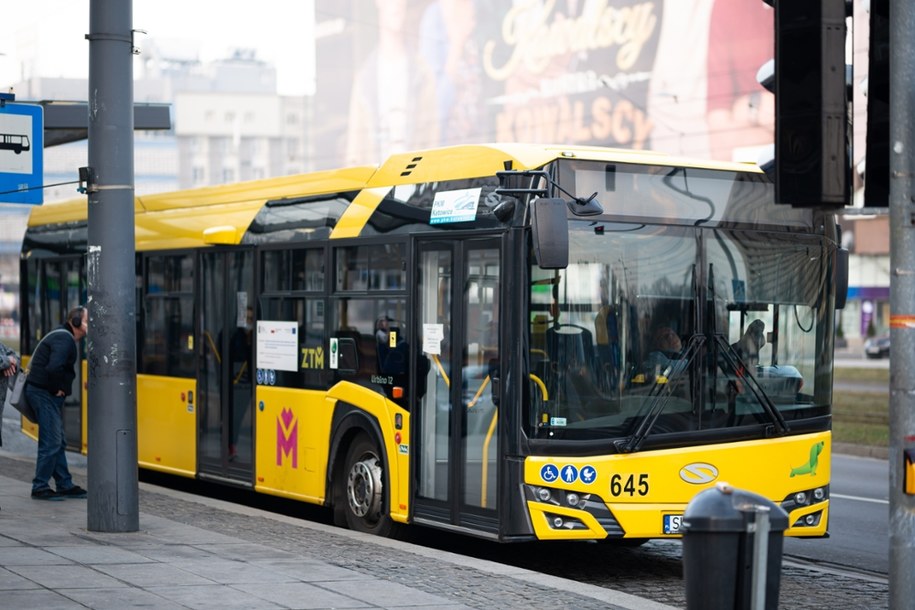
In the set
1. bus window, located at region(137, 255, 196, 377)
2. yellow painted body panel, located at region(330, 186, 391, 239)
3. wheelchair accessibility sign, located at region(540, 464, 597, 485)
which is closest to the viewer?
wheelchair accessibility sign, located at region(540, 464, 597, 485)

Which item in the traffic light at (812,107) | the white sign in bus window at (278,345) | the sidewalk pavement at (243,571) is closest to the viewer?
the traffic light at (812,107)

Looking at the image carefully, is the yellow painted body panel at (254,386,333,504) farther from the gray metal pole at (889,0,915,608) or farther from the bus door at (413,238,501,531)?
the gray metal pole at (889,0,915,608)

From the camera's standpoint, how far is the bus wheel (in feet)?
37.5

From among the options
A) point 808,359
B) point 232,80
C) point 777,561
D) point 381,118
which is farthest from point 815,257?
point 232,80

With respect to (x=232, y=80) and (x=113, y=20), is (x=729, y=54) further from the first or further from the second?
(x=232, y=80)

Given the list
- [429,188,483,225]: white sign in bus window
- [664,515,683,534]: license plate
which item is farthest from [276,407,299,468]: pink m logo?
[664,515,683,534]: license plate

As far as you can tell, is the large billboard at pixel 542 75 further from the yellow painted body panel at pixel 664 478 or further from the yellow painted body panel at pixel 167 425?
the yellow painted body panel at pixel 664 478

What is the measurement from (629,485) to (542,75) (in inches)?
2845

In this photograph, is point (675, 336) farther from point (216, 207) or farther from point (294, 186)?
point (216, 207)

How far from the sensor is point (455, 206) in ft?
35.0

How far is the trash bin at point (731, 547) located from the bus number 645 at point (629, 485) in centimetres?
375

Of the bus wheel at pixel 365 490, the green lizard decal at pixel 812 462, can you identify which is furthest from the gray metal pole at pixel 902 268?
the bus wheel at pixel 365 490

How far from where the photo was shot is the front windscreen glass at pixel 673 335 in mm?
9773

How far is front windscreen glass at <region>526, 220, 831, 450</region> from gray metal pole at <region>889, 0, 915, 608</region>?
137 inches
